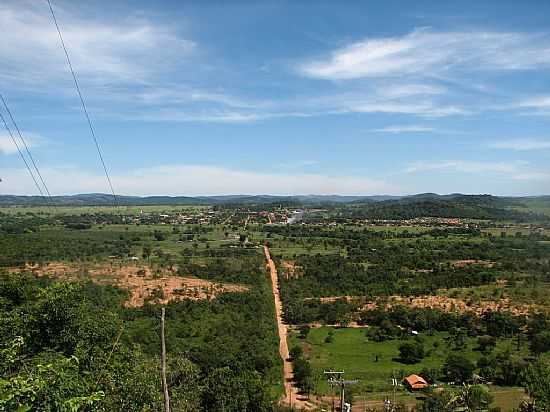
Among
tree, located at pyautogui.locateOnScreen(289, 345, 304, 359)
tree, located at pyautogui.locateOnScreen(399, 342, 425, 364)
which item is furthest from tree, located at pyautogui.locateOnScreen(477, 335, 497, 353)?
tree, located at pyautogui.locateOnScreen(289, 345, 304, 359)

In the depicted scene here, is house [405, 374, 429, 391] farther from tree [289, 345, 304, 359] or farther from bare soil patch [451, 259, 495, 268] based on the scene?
bare soil patch [451, 259, 495, 268]

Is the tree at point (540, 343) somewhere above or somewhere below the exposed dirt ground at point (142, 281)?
below

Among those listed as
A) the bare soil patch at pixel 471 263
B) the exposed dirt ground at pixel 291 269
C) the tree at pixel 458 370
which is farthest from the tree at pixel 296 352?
the bare soil patch at pixel 471 263

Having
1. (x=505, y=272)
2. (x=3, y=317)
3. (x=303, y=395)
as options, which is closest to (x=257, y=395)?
(x=303, y=395)

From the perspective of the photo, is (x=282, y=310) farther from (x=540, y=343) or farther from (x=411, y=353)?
(x=540, y=343)

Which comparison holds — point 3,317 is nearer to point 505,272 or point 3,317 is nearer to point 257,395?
point 257,395

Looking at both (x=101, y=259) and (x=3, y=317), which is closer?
(x=3, y=317)

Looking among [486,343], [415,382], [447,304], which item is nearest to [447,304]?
[447,304]

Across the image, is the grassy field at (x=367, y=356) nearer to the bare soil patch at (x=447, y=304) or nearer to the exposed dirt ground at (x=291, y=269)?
the bare soil patch at (x=447, y=304)
